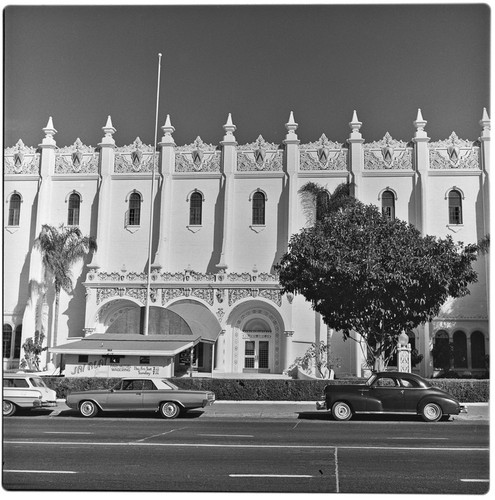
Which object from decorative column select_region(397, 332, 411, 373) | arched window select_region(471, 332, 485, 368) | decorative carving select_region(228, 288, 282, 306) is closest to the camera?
arched window select_region(471, 332, 485, 368)

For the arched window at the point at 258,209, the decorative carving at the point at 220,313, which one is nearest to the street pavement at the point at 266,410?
the decorative carving at the point at 220,313

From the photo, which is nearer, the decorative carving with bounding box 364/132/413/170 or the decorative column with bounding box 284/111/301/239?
the decorative carving with bounding box 364/132/413/170

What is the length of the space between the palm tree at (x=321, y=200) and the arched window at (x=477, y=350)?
17.1 ft

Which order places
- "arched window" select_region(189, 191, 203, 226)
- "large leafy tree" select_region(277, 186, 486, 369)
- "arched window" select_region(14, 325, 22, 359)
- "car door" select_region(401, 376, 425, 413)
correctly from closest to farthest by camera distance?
"car door" select_region(401, 376, 425, 413)
"arched window" select_region(14, 325, 22, 359)
"large leafy tree" select_region(277, 186, 486, 369)
"arched window" select_region(189, 191, 203, 226)

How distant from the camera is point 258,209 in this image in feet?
74.9

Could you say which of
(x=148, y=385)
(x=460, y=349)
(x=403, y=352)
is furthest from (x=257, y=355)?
(x=460, y=349)

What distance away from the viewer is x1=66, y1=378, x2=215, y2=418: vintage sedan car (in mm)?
16391

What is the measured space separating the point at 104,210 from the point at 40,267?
362 centimetres

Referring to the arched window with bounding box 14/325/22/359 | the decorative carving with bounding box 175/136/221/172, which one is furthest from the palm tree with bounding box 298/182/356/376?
the arched window with bounding box 14/325/22/359

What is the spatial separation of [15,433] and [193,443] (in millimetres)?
3060

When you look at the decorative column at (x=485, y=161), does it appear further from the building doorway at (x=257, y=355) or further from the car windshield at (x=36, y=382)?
the car windshield at (x=36, y=382)

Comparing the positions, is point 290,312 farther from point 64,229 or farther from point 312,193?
point 64,229

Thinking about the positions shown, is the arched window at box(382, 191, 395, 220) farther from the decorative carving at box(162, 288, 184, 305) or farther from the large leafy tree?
the decorative carving at box(162, 288, 184, 305)

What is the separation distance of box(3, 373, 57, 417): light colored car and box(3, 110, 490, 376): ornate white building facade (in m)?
0.93
